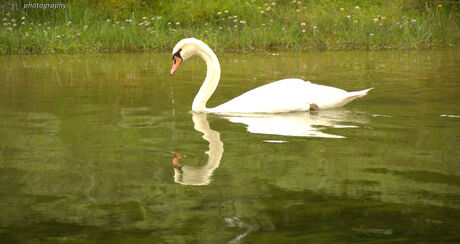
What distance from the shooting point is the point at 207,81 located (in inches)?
325

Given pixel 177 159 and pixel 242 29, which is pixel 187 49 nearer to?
pixel 177 159

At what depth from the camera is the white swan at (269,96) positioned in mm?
7840

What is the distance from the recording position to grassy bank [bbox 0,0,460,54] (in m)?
17.5

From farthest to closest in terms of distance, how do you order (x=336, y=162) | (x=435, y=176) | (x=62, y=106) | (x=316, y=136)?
(x=62, y=106) < (x=316, y=136) < (x=336, y=162) < (x=435, y=176)

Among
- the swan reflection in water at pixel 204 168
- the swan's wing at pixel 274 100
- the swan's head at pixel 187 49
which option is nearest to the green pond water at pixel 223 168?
the swan reflection in water at pixel 204 168

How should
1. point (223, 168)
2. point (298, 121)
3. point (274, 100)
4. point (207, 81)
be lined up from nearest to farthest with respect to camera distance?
point (223, 168)
point (298, 121)
point (274, 100)
point (207, 81)

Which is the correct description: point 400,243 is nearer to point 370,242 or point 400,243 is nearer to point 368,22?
→ point 370,242

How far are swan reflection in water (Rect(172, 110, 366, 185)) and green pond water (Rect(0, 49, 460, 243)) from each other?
0.6 inches

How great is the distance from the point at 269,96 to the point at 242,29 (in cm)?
1147

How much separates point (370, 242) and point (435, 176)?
5.14 feet

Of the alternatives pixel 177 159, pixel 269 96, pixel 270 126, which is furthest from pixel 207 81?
pixel 177 159

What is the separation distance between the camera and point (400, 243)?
336 centimetres

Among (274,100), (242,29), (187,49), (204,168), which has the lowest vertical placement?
(204,168)

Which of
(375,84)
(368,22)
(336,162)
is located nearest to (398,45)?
(368,22)
